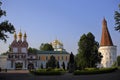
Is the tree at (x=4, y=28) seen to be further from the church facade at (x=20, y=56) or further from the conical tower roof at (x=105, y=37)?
the conical tower roof at (x=105, y=37)

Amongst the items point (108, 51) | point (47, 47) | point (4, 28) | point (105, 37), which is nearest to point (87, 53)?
point (4, 28)

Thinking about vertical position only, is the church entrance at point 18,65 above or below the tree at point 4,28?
below

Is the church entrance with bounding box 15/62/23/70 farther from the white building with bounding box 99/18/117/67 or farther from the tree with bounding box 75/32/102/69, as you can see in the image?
the white building with bounding box 99/18/117/67

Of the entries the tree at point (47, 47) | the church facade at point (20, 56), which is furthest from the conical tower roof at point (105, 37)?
the church facade at point (20, 56)

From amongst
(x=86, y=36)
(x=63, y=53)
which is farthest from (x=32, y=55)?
(x=86, y=36)

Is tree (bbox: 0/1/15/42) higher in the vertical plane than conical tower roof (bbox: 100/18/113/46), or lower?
lower

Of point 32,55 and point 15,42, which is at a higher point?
point 15,42

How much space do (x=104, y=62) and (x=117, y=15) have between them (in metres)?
64.9

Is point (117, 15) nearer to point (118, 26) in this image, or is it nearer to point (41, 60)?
point (118, 26)

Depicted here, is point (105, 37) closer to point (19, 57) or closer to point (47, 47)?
point (47, 47)

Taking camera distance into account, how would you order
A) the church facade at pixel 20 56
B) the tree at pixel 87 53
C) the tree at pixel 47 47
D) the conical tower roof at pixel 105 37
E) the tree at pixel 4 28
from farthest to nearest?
the tree at pixel 47 47 → the conical tower roof at pixel 105 37 → the church facade at pixel 20 56 → the tree at pixel 87 53 → the tree at pixel 4 28

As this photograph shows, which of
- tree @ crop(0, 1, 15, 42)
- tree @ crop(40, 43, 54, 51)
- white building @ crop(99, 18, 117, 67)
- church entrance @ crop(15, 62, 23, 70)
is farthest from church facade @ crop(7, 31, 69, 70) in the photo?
tree @ crop(0, 1, 15, 42)

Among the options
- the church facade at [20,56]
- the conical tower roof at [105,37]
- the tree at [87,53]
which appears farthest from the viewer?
the conical tower roof at [105,37]

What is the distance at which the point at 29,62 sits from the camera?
2820 inches
